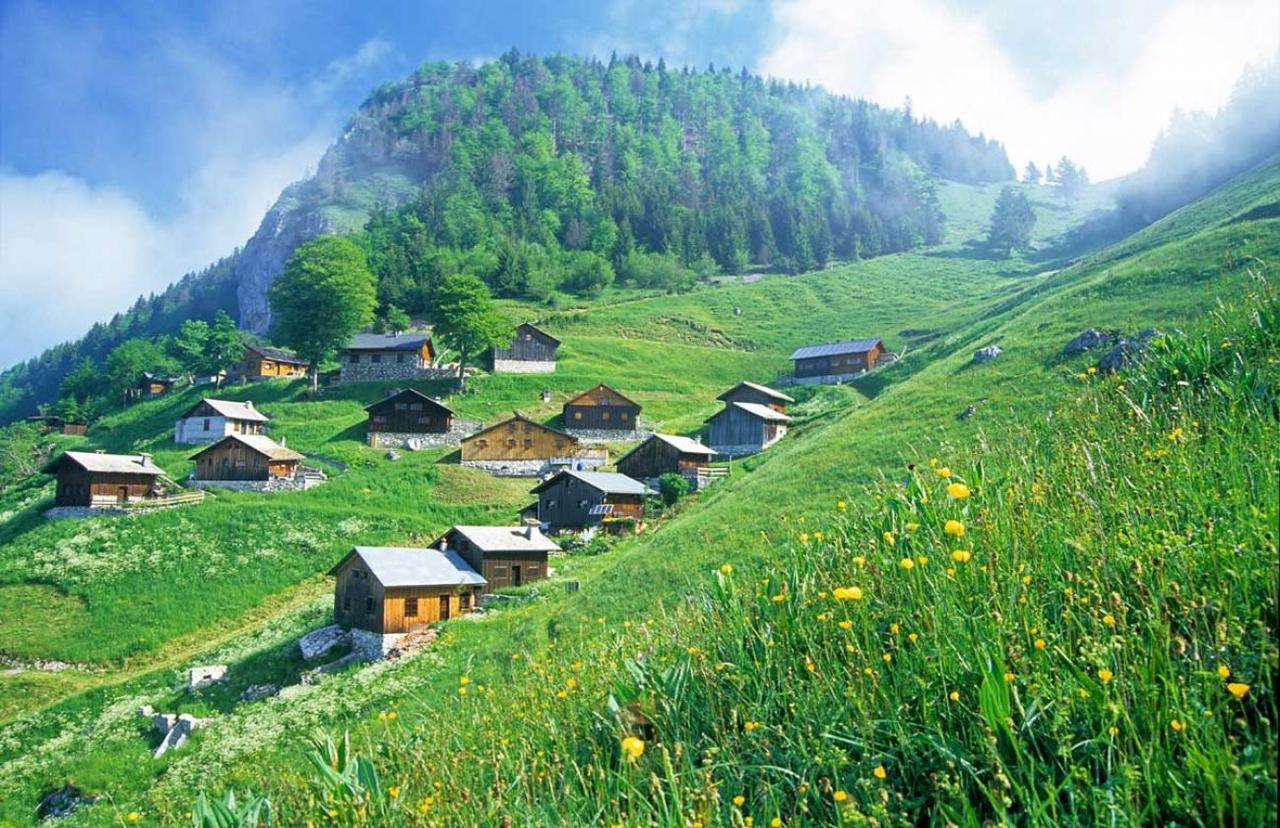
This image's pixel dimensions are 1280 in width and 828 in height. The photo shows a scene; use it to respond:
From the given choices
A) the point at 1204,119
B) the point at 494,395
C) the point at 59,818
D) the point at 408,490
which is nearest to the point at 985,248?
the point at 1204,119

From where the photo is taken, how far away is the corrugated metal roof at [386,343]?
95.9 metres

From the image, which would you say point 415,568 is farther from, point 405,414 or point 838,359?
point 838,359

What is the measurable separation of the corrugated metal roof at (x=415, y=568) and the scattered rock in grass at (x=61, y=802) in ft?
44.4

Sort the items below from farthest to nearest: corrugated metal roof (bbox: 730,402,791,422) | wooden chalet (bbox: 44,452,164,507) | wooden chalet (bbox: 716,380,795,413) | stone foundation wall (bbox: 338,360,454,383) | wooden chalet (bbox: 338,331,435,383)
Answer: wooden chalet (bbox: 338,331,435,383) < stone foundation wall (bbox: 338,360,454,383) < wooden chalet (bbox: 716,380,795,413) < corrugated metal roof (bbox: 730,402,791,422) < wooden chalet (bbox: 44,452,164,507)

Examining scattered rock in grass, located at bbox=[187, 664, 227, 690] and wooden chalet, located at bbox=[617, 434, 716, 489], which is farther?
wooden chalet, located at bbox=[617, 434, 716, 489]

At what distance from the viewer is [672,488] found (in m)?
57.3

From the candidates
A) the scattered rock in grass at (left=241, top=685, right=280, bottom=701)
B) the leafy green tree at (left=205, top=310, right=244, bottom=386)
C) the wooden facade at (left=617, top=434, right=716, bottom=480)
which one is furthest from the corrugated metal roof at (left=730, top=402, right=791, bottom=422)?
the leafy green tree at (left=205, top=310, right=244, bottom=386)

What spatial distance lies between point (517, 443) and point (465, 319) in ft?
80.8

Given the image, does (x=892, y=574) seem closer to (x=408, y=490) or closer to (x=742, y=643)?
(x=742, y=643)

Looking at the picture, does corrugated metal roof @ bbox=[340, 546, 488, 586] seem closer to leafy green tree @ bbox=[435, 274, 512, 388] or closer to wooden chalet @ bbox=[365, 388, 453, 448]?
wooden chalet @ bbox=[365, 388, 453, 448]

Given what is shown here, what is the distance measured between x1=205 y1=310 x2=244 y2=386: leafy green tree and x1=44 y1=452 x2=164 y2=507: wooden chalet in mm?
43143

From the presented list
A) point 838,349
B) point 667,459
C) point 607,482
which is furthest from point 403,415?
point 838,349

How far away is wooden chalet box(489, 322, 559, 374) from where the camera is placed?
99.9 meters

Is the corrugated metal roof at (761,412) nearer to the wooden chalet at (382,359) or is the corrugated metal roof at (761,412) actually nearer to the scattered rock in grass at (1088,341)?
the scattered rock in grass at (1088,341)
